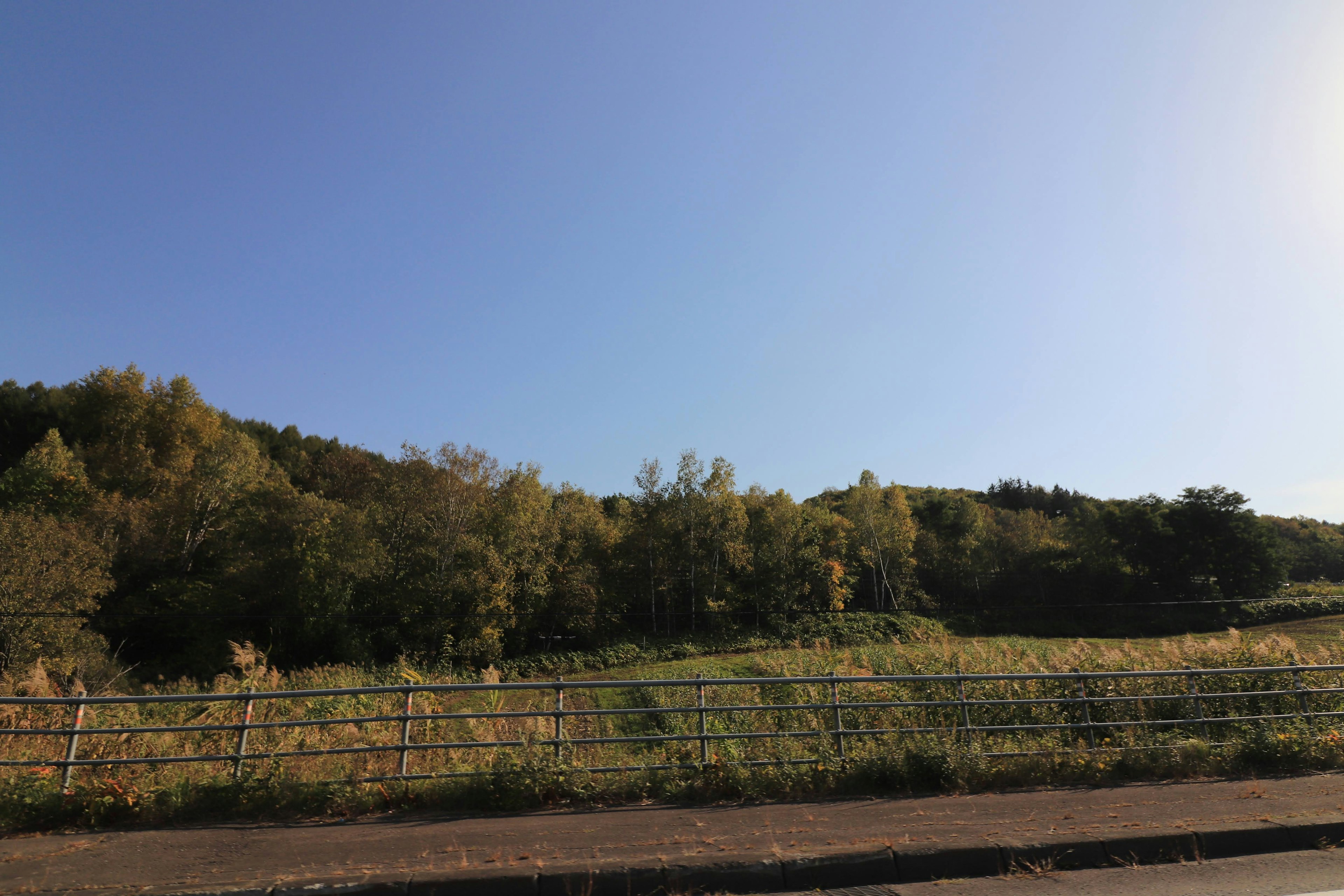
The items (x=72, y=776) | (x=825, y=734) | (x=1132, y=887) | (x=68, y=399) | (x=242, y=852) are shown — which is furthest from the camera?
(x=68, y=399)

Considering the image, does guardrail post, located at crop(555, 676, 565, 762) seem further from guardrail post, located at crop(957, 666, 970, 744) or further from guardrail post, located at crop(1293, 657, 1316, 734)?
guardrail post, located at crop(1293, 657, 1316, 734)

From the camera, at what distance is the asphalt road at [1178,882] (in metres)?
5.02

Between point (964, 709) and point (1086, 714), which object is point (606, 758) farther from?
point (1086, 714)

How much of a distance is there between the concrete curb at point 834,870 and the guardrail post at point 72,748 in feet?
11.6

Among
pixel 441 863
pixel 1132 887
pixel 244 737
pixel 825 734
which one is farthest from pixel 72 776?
pixel 1132 887

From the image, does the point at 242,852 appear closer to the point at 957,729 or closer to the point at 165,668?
the point at 957,729

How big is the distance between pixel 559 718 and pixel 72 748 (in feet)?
17.8

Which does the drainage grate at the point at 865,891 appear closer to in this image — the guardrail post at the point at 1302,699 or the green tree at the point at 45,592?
the guardrail post at the point at 1302,699

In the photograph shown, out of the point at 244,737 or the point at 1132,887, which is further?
the point at 244,737

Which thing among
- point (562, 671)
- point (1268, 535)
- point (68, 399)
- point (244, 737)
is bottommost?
point (562, 671)

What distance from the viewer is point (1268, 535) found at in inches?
2367

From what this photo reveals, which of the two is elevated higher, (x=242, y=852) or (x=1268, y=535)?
(x=1268, y=535)

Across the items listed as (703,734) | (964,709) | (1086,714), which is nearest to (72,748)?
(703,734)

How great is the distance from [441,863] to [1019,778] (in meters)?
6.80
